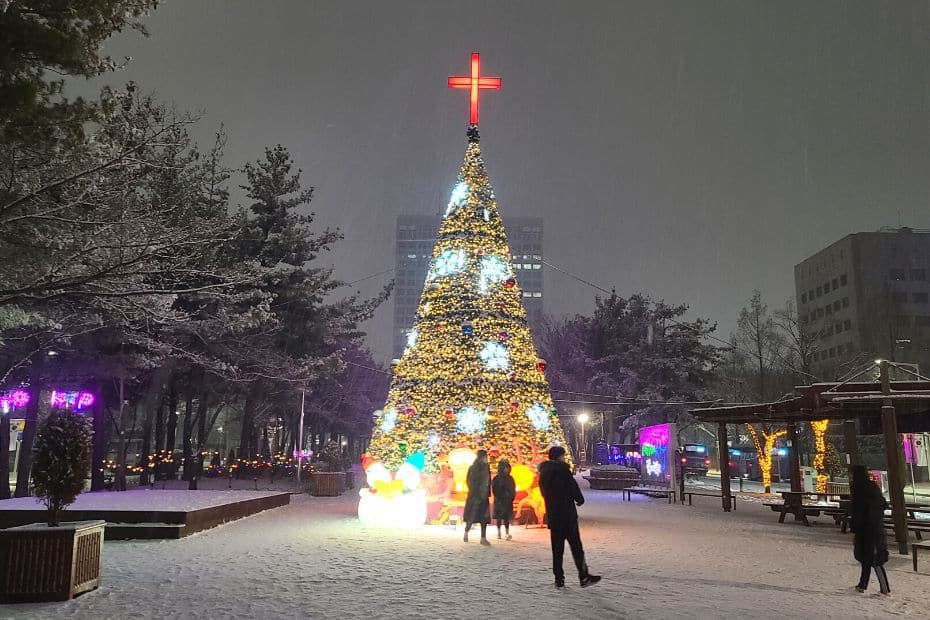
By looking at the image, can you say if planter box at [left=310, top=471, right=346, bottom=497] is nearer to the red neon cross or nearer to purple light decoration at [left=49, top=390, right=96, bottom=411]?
purple light decoration at [left=49, top=390, right=96, bottom=411]

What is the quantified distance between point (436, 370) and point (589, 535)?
17.0 feet

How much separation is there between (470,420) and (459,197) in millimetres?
5855

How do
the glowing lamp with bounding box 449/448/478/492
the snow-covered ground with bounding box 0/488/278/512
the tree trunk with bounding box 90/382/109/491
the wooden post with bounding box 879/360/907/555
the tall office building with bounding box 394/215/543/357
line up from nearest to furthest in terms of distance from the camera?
the wooden post with bounding box 879/360/907/555, the snow-covered ground with bounding box 0/488/278/512, the glowing lamp with bounding box 449/448/478/492, the tree trunk with bounding box 90/382/109/491, the tall office building with bounding box 394/215/543/357

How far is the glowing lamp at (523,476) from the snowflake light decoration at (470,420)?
3.99ft

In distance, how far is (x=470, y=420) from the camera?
15.2m

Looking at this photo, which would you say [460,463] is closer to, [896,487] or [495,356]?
[495,356]

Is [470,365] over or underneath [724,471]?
over

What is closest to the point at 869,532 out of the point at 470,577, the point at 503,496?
the point at 470,577

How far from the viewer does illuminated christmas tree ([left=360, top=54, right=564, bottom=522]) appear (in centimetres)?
1507

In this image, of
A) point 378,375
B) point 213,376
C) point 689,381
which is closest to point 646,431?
point 689,381

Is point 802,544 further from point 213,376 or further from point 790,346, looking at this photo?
point 790,346

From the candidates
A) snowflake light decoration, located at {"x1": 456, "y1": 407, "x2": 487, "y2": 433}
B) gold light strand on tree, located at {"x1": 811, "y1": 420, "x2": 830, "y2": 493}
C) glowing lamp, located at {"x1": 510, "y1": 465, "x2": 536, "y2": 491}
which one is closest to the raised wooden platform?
snowflake light decoration, located at {"x1": 456, "y1": 407, "x2": 487, "y2": 433}

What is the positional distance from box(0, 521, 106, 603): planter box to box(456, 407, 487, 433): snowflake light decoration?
895 centimetres

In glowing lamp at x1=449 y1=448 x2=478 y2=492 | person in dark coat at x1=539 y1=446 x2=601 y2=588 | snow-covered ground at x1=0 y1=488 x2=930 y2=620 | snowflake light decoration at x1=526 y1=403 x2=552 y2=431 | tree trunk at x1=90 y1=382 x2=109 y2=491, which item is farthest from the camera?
tree trunk at x1=90 y1=382 x2=109 y2=491
